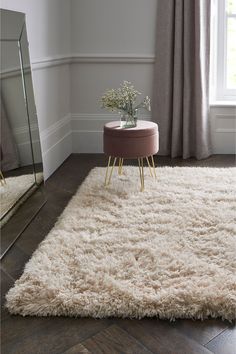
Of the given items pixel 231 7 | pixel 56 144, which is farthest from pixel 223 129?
pixel 56 144

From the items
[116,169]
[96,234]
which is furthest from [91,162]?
[96,234]

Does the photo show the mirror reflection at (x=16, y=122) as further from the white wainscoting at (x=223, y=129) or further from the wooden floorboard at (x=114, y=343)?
the white wainscoting at (x=223, y=129)

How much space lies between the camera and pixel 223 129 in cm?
400

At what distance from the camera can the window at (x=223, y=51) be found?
3920 millimetres

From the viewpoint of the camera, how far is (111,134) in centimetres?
284

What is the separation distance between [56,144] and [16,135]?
44.8 inches

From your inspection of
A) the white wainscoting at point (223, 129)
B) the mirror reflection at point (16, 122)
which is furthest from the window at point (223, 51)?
the mirror reflection at point (16, 122)

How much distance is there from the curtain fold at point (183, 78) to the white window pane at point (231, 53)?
0.40m

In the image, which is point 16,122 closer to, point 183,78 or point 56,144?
point 56,144

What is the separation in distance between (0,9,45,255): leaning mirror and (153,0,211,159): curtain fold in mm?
1480

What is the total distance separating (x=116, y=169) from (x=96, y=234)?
4.14 ft

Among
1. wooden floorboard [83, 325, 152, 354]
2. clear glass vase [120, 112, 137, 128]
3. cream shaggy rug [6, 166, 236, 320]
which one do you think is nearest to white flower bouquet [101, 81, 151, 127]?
clear glass vase [120, 112, 137, 128]

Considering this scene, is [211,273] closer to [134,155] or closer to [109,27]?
[134,155]

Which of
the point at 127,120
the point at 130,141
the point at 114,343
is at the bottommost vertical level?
the point at 114,343
